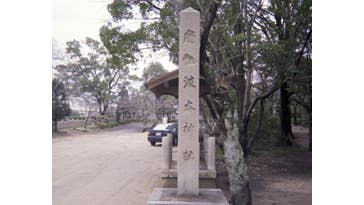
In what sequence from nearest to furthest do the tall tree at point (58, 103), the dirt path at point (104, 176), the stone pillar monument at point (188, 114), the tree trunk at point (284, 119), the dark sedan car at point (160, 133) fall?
1. the stone pillar monument at point (188, 114)
2. the dirt path at point (104, 176)
3. the tree trunk at point (284, 119)
4. the dark sedan car at point (160, 133)
5. the tall tree at point (58, 103)

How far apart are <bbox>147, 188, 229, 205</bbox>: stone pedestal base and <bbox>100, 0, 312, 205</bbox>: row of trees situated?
810 mm

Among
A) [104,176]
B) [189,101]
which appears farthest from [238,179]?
[104,176]

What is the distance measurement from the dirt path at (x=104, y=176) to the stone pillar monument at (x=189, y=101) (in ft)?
4.09

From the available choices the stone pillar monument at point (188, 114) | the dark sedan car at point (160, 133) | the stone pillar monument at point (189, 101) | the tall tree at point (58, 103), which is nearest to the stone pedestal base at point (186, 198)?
the stone pillar monument at point (188, 114)

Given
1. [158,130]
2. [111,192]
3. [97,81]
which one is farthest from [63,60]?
[111,192]

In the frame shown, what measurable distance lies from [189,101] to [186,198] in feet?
4.16

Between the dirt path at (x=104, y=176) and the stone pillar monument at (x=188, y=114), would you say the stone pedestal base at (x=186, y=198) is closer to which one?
the stone pillar monument at (x=188, y=114)

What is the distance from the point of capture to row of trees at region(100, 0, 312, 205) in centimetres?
562

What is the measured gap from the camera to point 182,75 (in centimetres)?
407

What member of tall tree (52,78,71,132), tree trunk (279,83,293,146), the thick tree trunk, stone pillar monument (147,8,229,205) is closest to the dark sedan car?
tree trunk (279,83,293,146)

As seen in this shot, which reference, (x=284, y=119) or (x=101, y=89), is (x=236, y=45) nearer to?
(x=284, y=119)

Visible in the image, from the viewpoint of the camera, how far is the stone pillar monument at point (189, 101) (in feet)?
13.3

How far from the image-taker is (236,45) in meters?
6.04

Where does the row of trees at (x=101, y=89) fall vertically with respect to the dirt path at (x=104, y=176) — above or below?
above
